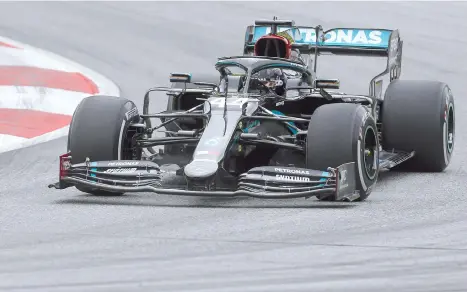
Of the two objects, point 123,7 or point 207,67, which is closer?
point 207,67

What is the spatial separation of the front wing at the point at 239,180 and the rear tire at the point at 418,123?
2.06 m

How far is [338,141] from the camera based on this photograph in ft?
31.5

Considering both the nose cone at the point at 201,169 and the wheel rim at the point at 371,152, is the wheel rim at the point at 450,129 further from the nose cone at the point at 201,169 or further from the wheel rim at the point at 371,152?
the nose cone at the point at 201,169

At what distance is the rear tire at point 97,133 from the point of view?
10141 millimetres

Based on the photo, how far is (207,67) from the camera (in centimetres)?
1916

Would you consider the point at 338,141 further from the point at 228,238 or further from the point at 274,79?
the point at 228,238

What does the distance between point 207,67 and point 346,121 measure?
9638 millimetres

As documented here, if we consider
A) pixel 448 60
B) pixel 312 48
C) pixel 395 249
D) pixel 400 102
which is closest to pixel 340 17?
pixel 448 60

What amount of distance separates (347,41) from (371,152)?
10.1 ft

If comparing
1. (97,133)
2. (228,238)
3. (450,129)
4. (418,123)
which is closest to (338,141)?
(228,238)

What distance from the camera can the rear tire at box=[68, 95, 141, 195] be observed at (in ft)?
33.3

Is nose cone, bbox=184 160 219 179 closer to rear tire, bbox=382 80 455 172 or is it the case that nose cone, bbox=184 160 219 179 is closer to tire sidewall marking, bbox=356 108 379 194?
tire sidewall marking, bbox=356 108 379 194

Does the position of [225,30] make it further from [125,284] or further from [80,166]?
[125,284]

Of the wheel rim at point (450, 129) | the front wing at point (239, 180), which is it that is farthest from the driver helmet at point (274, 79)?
the wheel rim at point (450, 129)
